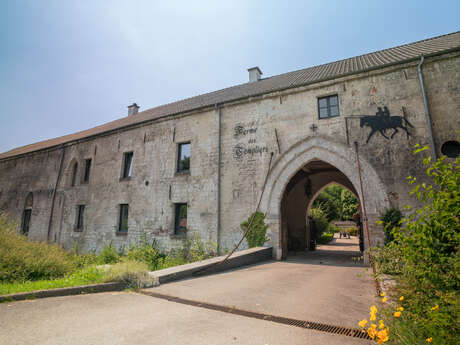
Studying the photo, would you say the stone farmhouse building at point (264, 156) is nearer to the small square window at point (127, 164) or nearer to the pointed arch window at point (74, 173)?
the small square window at point (127, 164)

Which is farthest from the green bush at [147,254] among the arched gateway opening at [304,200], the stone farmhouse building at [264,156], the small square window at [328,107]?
the small square window at [328,107]

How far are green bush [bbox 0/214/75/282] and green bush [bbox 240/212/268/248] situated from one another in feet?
18.0

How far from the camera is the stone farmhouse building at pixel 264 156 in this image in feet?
24.5

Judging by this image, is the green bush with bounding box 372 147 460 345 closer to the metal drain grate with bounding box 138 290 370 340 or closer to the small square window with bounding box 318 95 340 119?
the metal drain grate with bounding box 138 290 370 340

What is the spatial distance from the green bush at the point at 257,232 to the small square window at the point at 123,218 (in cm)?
680

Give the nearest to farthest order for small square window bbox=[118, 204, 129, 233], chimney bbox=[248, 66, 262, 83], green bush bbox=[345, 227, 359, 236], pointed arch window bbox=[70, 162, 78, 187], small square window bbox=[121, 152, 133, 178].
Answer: small square window bbox=[118, 204, 129, 233] → small square window bbox=[121, 152, 133, 178] → chimney bbox=[248, 66, 262, 83] → pointed arch window bbox=[70, 162, 78, 187] → green bush bbox=[345, 227, 359, 236]

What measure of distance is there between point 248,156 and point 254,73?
23.2ft

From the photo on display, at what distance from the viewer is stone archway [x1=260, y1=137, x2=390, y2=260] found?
7.53m

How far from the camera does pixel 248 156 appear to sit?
984 centimetres

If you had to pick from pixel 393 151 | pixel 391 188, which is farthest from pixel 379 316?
pixel 393 151

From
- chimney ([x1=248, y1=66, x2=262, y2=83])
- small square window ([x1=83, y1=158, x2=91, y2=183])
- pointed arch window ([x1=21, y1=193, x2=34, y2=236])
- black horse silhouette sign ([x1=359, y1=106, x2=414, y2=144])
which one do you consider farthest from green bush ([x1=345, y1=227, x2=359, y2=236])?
pointed arch window ([x1=21, y1=193, x2=34, y2=236])

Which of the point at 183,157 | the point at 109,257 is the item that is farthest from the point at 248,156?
the point at 109,257

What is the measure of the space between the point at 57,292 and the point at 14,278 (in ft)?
7.18

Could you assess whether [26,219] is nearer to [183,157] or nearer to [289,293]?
[183,157]
